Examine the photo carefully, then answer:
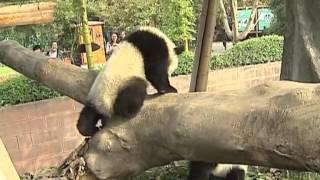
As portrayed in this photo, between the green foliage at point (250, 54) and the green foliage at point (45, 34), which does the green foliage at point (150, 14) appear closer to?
the green foliage at point (45, 34)

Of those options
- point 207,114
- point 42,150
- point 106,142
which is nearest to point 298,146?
point 207,114

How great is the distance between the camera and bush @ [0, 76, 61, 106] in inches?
295

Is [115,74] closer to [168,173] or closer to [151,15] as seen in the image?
[168,173]

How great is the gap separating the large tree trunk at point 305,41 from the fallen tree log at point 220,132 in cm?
296

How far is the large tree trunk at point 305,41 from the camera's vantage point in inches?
213

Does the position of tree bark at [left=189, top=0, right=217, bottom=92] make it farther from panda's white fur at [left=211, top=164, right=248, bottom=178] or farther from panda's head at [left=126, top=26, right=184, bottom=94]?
panda's head at [left=126, top=26, right=184, bottom=94]

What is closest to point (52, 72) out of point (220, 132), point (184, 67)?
point (220, 132)

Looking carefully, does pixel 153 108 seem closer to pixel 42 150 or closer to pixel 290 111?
pixel 290 111

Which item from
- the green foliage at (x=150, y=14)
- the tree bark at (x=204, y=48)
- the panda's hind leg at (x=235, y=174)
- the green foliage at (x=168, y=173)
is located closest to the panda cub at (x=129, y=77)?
the tree bark at (x=204, y=48)

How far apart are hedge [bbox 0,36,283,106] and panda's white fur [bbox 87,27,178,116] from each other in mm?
3960

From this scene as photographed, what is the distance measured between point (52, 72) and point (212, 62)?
5.63 m

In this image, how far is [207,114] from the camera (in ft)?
7.88

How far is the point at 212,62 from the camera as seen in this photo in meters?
8.83

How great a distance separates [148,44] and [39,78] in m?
0.72
